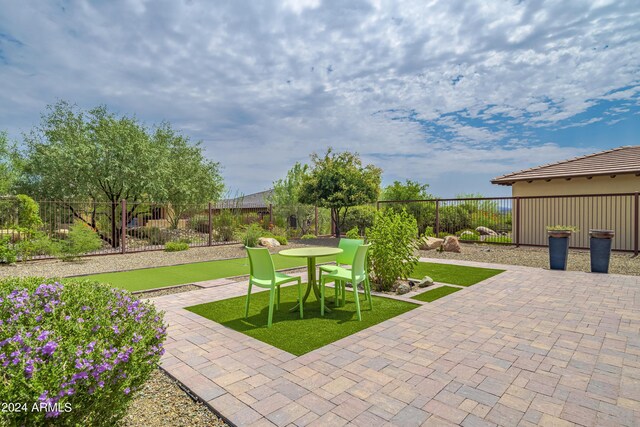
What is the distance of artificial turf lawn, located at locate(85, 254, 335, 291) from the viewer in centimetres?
670

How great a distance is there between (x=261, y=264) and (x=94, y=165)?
12194mm

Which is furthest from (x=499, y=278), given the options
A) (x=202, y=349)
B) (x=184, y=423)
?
(x=184, y=423)

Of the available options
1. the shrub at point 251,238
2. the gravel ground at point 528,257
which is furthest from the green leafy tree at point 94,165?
the gravel ground at point 528,257

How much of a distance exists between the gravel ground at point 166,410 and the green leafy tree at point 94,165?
427 inches

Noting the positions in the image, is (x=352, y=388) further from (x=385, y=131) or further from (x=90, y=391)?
(x=385, y=131)

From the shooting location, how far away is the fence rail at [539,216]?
1158 cm

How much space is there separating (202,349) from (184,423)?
120 cm

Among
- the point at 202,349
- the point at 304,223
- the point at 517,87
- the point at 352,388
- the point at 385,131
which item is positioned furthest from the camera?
the point at 304,223

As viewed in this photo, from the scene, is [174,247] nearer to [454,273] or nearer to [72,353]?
[454,273]

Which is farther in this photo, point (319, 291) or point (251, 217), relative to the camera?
point (251, 217)

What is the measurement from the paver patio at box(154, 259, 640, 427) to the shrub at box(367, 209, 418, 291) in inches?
43.3

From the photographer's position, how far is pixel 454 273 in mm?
7496

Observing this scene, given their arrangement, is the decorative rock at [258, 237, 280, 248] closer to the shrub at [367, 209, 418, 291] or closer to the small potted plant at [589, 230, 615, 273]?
the shrub at [367, 209, 418, 291]

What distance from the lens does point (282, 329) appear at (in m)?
3.95
